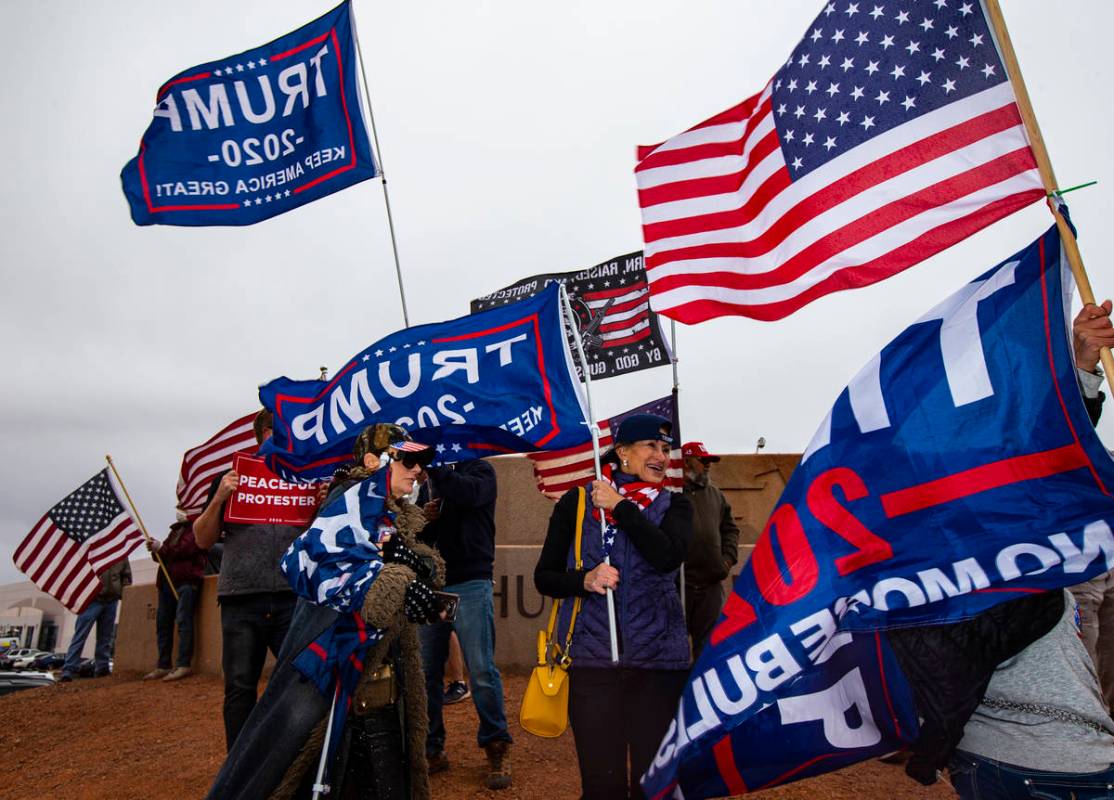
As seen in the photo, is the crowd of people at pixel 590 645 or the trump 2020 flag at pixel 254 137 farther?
the trump 2020 flag at pixel 254 137

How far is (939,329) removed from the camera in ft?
9.77

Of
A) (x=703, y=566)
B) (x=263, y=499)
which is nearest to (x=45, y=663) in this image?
(x=263, y=499)

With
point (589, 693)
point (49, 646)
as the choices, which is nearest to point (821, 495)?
point (589, 693)

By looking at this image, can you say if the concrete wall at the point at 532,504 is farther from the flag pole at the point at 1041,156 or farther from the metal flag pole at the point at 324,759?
the flag pole at the point at 1041,156

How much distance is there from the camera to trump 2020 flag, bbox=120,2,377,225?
712 centimetres

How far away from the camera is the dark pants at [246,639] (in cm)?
452

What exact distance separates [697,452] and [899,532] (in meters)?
3.67

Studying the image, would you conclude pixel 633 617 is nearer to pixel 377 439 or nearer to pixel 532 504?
pixel 377 439

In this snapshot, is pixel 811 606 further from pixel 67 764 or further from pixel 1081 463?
pixel 67 764

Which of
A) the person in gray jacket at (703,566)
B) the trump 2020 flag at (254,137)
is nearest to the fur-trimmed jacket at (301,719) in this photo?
the person in gray jacket at (703,566)

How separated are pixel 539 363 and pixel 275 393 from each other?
192 cm

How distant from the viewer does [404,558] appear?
358cm

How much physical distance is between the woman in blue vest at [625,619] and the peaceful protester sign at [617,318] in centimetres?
516

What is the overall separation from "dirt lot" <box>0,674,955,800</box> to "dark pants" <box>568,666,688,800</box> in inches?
64.3
